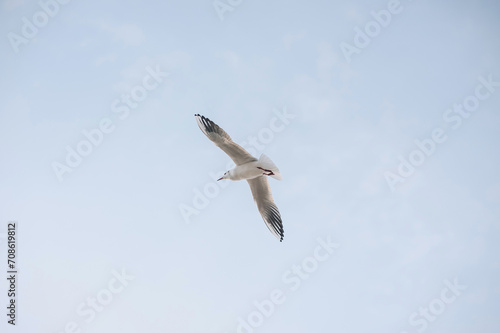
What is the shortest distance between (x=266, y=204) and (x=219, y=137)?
169 cm

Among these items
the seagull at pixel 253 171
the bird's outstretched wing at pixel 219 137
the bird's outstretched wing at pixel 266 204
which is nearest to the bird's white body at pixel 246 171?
the seagull at pixel 253 171

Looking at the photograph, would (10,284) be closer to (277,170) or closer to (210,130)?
(210,130)

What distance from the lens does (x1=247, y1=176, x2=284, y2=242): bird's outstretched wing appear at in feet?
38.6

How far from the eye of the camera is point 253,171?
447 inches

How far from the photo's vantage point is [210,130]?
11305 millimetres

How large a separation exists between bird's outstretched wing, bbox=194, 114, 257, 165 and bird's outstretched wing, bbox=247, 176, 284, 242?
66 cm

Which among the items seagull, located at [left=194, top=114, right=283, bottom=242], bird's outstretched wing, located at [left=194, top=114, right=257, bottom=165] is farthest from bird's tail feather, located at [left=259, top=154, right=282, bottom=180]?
bird's outstretched wing, located at [left=194, top=114, right=257, bottom=165]

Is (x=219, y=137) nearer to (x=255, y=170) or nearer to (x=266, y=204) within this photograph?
(x=255, y=170)

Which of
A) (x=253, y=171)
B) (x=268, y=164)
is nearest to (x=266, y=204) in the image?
(x=253, y=171)

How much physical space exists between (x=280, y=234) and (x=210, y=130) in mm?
2382

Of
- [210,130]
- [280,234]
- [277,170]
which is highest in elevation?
[210,130]

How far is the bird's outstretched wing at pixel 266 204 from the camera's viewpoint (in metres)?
11.8

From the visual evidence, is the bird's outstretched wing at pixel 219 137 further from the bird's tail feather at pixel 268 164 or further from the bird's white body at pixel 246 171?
the bird's tail feather at pixel 268 164

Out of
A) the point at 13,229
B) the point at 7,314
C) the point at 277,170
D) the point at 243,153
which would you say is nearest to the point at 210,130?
the point at 243,153
